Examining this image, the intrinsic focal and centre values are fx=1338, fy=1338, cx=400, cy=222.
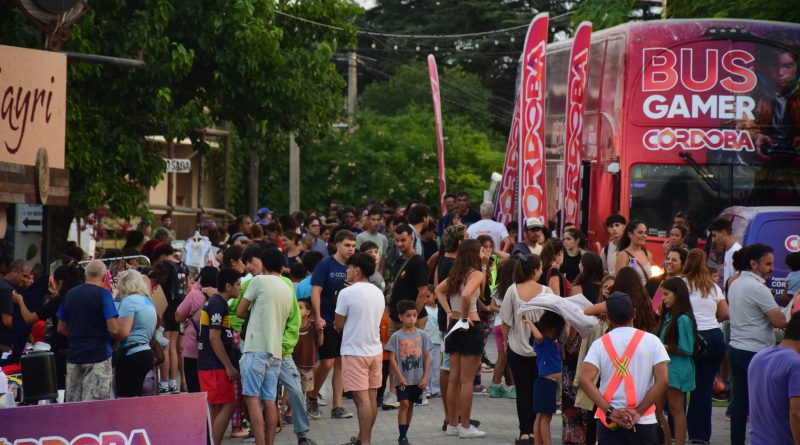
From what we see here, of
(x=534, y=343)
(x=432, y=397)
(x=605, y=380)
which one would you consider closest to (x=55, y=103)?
(x=605, y=380)

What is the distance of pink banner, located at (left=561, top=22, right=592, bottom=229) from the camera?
54.2 feet

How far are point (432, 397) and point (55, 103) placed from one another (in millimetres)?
8380

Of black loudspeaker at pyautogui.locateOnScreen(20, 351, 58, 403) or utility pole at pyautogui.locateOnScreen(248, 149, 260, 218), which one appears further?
utility pole at pyautogui.locateOnScreen(248, 149, 260, 218)

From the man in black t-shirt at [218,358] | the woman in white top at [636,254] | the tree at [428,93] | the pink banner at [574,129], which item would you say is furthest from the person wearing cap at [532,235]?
the tree at [428,93]

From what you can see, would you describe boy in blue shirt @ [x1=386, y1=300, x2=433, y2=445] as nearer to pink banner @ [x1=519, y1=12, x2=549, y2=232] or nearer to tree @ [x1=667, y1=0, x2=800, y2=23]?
pink banner @ [x1=519, y1=12, x2=549, y2=232]

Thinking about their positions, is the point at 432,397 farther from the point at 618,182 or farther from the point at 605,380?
the point at 605,380

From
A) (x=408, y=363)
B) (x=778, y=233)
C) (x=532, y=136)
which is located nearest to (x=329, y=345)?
(x=408, y=363)

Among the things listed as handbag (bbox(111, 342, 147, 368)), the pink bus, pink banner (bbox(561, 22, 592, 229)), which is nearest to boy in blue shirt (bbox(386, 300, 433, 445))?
handbag (bbox(111, 342, 147, 368))

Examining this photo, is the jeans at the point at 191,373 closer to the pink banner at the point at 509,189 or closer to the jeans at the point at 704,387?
the jeans at the point at 704,387

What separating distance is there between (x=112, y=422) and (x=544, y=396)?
411cm

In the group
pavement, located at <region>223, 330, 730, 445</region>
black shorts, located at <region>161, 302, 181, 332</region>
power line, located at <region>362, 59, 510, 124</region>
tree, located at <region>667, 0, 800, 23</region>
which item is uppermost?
power line, located at <region>362, 59, 510, 124</region>

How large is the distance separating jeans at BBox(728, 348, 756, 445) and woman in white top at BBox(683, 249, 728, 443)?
35 cm

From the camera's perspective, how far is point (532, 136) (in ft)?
A: 52.8

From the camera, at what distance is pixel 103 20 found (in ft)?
61.8
